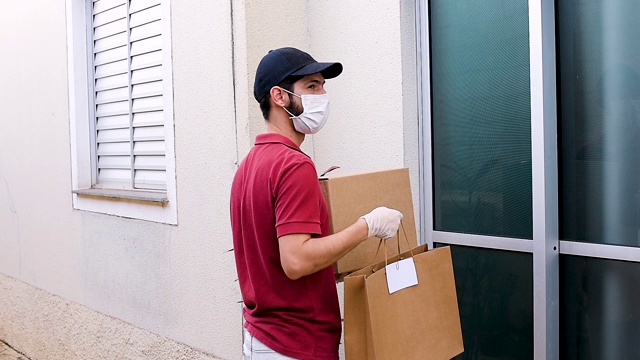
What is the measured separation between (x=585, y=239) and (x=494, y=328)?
63 cm

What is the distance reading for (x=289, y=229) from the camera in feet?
7.81

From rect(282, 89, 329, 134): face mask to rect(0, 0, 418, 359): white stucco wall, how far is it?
963 millimetres

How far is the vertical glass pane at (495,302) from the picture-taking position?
3268 mm

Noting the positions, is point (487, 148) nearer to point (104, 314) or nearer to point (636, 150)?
point (636, 150)

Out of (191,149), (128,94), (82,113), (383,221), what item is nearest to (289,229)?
(383,221)

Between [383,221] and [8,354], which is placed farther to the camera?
[8,354]

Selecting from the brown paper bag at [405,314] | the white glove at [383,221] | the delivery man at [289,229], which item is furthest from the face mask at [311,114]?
the brown paper bag at [405,314]

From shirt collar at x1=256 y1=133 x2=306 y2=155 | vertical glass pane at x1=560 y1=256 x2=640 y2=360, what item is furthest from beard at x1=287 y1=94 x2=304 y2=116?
vertical glass pane at x1=560 y1=256 x2=640 y2=360

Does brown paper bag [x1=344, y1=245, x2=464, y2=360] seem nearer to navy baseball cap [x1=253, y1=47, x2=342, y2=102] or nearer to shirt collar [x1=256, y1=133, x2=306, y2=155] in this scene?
shirt collar [x1=256, y1=133, x2=306, y2=155]

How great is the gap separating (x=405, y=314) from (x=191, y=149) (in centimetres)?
244

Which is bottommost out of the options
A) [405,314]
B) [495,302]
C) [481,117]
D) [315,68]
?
[495,302]

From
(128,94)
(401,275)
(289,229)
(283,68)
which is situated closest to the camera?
(289,229)

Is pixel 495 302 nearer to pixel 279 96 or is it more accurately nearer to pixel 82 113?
pixel 279 96

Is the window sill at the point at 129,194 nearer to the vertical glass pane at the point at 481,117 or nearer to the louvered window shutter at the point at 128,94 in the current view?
the louvered window shutter at the point at 128,94
